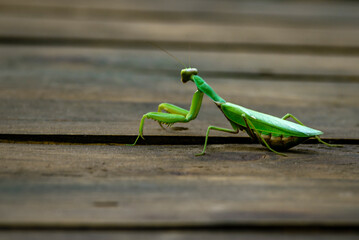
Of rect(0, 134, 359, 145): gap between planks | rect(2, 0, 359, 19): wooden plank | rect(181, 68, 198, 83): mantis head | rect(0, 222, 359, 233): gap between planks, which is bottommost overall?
rect(0, 222, 359, 233): gap between planks

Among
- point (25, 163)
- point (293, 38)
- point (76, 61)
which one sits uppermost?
point (293, 38)

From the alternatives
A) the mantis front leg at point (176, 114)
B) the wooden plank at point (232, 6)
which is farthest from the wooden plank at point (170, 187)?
the wooden plank at point (232, 6)

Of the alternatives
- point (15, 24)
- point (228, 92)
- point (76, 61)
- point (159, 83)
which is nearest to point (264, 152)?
point (228, 92)

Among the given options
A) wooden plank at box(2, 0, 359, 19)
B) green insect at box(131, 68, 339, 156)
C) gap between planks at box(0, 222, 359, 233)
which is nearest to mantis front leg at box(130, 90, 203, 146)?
green insect at box(131, 68, 339, 156)

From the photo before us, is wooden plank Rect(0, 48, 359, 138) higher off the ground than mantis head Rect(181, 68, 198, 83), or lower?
lower

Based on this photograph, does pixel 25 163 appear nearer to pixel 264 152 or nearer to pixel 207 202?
pixel 207 202

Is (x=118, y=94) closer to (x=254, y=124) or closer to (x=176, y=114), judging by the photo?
(x=176, y=114)

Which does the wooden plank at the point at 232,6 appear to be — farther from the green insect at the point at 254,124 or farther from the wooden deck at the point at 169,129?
the green insect at the point at 254,124

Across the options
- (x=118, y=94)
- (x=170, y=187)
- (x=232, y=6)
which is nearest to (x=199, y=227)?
(x=170, y=187)

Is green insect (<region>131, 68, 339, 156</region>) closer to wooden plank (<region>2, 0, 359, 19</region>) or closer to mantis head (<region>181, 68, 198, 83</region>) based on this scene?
mantis head (<region>181, 68, 198, 83</region>)
